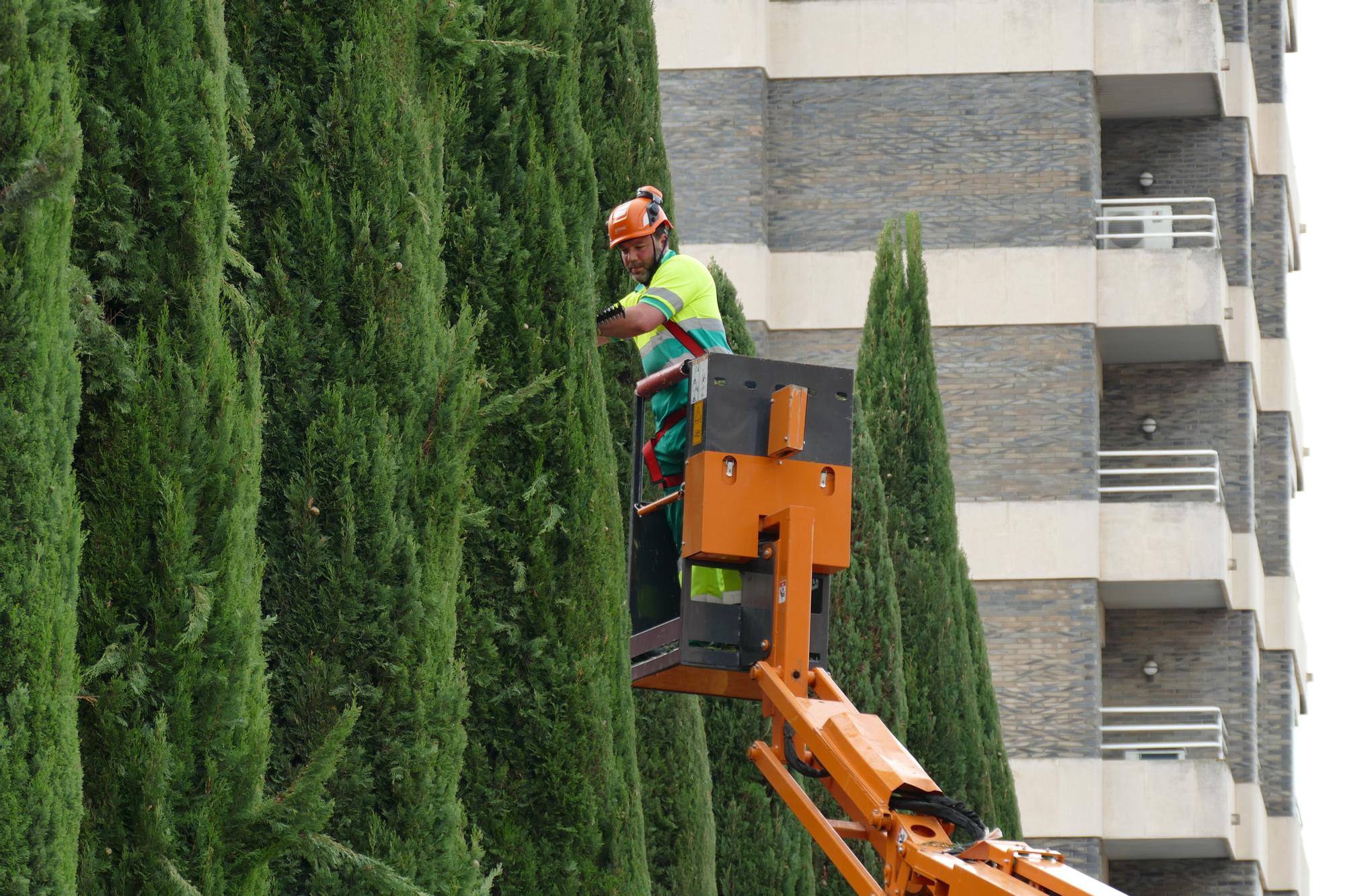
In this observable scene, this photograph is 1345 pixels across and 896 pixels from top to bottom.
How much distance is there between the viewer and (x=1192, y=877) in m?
30.8

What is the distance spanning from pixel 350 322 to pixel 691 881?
14.0ft

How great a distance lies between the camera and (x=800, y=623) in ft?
27.1

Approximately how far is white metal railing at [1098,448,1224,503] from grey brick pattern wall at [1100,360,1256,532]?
8.4 inches

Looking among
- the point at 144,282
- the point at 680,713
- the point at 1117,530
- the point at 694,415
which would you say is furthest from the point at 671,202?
the point at 1117,530

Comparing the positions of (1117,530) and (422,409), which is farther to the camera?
(1117,530)

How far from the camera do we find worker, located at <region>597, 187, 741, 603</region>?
367 inches

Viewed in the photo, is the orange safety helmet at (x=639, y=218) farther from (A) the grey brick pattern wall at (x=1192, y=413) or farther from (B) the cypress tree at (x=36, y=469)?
(A) the grey brick pattern wall at (x=1192, y=413)

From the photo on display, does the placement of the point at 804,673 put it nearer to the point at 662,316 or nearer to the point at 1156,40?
the point at 662,316

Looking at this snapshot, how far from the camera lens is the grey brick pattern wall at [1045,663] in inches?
1104

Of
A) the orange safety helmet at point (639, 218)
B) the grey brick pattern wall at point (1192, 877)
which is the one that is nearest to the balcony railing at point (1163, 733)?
the grey brick pattern wall at point (1192, 877)

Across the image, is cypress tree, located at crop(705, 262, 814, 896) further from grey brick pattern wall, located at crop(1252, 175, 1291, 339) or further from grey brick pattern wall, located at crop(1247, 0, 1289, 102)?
grey brick pattern wall, located at crop(1247, 0, 1289, 102)

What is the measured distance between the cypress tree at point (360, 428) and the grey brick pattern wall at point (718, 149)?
20.5 m

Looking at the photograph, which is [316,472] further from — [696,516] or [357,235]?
[696,516]

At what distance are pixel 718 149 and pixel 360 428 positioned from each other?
21744 mm
